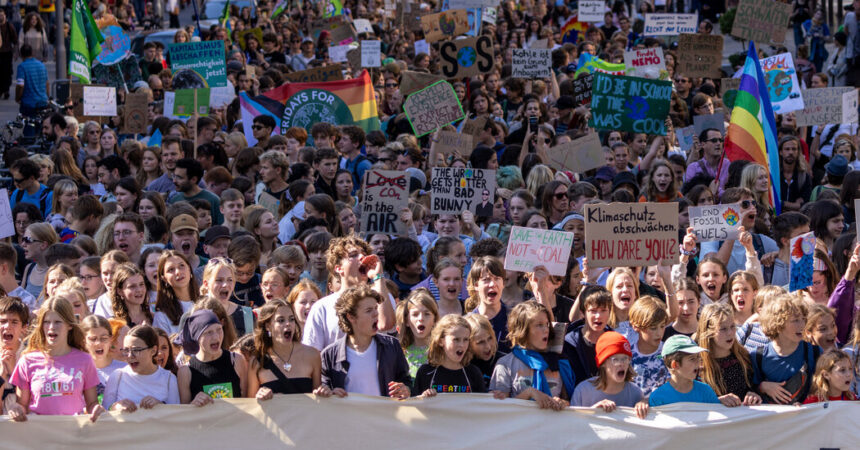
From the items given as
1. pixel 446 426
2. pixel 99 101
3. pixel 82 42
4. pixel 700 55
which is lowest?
pixel 446 426

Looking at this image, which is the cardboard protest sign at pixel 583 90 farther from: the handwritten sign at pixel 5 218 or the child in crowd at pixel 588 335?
the child in crowd at pixel 588 335

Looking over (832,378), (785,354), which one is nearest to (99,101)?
(785,354)

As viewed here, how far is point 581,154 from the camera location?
12141 millimetres

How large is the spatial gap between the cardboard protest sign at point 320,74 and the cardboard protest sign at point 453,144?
14.0 ft

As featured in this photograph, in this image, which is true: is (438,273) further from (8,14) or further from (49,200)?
(8,14)

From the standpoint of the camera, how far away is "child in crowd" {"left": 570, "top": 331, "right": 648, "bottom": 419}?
654 cm

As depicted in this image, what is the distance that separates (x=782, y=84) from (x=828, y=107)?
1.74 ft

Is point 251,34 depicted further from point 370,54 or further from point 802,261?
point 802,261

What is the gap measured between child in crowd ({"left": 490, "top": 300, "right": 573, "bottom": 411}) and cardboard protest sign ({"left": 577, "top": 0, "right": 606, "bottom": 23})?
16471mm

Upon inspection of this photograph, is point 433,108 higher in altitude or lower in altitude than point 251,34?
lower

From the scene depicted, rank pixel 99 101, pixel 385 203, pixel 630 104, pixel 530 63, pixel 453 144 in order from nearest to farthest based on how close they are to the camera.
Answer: pixel 385 203 → pixel 453 144 → pixel 630 104 → pixel 99 101 → pixel 530 63

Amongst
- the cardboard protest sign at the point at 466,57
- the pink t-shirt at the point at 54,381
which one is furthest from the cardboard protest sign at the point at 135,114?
the pink t-shirt at the point at 54,381

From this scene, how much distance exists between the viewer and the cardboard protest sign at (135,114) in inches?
591

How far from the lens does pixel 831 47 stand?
89.7 feet
